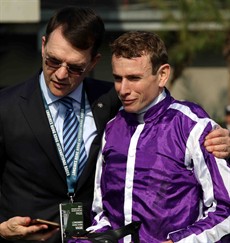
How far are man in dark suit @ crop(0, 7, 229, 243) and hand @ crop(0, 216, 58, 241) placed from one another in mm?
50

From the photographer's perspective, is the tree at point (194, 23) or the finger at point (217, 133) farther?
the tree at point (194, 23)

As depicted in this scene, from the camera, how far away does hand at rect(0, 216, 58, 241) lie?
3.46 metres

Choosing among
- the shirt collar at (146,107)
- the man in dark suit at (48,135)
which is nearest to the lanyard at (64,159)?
the man in dark suit at (48,135)

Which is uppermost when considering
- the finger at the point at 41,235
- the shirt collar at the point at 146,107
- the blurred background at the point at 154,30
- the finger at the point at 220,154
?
the shirt collar at the point at 146,107

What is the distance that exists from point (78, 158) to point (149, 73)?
0.66m

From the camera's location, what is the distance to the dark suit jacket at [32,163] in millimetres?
3734

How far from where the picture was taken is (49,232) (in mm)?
3527

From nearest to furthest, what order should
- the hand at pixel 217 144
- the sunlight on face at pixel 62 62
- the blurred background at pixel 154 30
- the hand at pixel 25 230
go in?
1. the hand at pixel 217 144
2. the hand at pixel 25 230
3. the sunlight on face at pixel 62 62
4. the blurred background at pixel 154 30

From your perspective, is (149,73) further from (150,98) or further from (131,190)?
(131,190)

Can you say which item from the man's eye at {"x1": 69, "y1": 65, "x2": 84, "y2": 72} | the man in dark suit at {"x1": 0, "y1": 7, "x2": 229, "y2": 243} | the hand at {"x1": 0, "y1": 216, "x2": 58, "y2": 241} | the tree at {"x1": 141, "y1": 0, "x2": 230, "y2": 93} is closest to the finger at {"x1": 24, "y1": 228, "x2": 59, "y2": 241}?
the hand at {"x1": 0, "y1": 216, "x2": 58, "y2": 241}

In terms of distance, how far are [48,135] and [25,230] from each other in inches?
21.5

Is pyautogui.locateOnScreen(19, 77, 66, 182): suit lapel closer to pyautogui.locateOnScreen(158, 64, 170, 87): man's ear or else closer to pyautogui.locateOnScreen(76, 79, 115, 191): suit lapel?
pyautogui.locateOnScreen(76, 79, 115, 191): suit lapel

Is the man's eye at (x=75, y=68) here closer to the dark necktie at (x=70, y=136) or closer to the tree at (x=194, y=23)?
the dark necktie at (x=70, y=136)

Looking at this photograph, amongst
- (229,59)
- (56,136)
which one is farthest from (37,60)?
(56,136)
